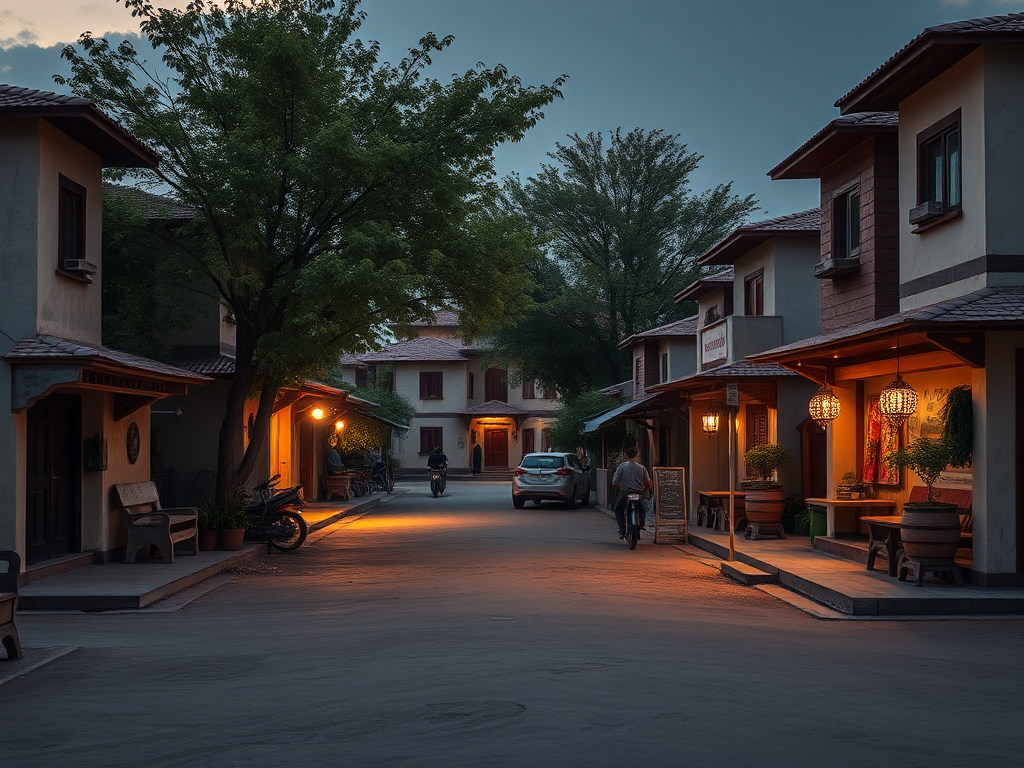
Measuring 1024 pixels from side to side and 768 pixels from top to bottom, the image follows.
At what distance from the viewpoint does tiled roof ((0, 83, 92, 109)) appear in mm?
13898

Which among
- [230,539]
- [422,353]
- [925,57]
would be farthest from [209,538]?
[422,353]

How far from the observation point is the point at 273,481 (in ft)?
67.5

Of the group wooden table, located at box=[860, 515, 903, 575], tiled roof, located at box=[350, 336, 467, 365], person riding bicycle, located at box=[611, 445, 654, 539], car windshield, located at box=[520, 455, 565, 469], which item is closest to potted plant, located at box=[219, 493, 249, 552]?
person riding bicycle, located at box=[611, 445, 654, 539]

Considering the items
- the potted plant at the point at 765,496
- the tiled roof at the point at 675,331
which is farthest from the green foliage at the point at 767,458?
the tiled roof at the point at 675,331

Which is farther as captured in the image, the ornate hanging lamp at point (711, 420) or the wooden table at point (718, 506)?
the ornate hanging lamp at point (711, 420)

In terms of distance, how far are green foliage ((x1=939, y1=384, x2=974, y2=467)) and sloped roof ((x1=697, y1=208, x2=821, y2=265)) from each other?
10298mm

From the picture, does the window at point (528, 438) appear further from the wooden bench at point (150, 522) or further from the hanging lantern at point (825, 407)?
the hanging lantern at point (825, 407)

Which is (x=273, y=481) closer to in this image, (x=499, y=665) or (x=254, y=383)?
(x=254, y=383)

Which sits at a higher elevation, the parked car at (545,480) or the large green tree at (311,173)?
the large green tree at (311,173)

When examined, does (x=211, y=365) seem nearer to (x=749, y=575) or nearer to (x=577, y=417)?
(x=749, y=575)

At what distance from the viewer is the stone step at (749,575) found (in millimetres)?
14938

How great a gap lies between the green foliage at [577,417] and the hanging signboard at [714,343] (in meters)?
10.6

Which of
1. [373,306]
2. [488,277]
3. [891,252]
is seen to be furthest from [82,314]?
[891,252]

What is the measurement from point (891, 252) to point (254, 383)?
37.0 feet
